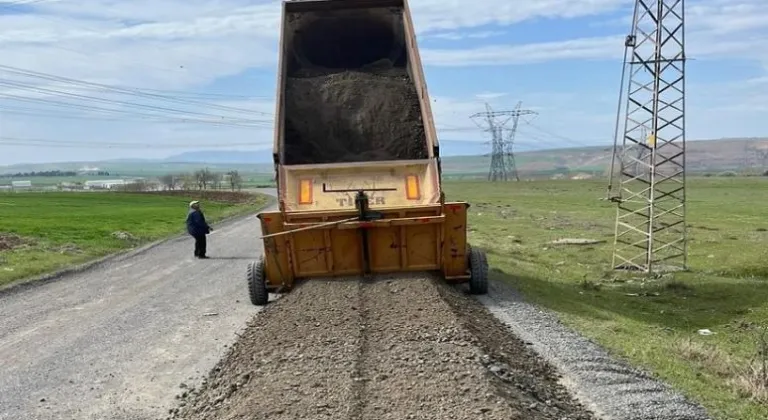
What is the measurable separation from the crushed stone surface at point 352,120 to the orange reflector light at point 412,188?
98 cm

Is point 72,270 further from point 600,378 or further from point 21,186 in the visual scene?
point 21,186

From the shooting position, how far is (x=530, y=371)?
24.6 feet

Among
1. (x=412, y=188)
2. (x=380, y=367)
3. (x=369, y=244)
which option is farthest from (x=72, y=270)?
(x=380, y=367)

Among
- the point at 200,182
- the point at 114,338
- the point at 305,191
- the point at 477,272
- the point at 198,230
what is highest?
the point at 305,191

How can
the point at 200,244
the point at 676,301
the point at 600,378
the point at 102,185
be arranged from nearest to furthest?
the point at 600,378
the point at 676,301
the point at 200,244
the point at 102,185

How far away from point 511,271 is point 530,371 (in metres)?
10.0

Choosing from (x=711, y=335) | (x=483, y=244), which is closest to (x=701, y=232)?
(x=483, y=244)

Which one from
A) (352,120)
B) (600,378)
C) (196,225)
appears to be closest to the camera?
(600,378)

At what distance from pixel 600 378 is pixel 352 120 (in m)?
6.96

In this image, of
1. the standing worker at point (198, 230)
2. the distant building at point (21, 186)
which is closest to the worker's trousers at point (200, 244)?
the standing worker at point (198, 230)

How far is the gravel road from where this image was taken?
7.63 m

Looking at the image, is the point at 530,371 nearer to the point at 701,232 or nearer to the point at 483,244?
the point at 483,244

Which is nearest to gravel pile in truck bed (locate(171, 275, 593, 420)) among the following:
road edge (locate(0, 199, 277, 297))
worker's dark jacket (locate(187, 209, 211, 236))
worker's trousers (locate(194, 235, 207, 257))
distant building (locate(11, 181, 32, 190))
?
road edge (locate(0, 199, 277, 297))

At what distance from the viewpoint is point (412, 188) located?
11.3m
